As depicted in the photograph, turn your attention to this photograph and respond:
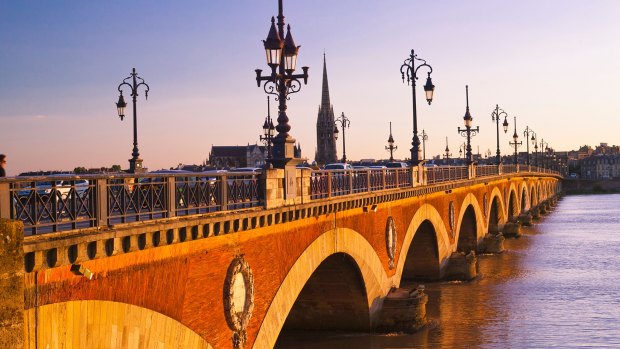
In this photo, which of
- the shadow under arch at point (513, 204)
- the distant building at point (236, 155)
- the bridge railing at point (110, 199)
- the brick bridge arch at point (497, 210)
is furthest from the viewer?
the distant building at point (236, 155)

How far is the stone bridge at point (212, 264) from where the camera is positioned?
8.97m

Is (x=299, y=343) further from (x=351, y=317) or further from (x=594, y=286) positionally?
(x=594, y=286)

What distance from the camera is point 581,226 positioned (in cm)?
7406

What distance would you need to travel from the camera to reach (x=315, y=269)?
75.8ft

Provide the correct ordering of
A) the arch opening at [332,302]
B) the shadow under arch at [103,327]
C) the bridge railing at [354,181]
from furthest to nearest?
the arch opening at [332,302], the bridge railing at [354,181], the shadow under arch at [103,327]

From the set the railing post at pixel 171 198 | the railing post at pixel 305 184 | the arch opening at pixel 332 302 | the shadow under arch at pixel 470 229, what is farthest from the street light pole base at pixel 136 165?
the shadow under arch at pixel 470 229

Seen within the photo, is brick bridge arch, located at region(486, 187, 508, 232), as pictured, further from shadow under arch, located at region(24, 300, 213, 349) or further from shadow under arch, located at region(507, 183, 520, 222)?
shadow under arch, located at region(24, 300, 213, 349)

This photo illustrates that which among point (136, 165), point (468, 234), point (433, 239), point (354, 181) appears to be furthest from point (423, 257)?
point (136, 165)

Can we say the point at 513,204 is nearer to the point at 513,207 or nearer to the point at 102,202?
the point at 513,207

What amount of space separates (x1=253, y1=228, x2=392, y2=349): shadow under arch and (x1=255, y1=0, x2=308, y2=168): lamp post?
8.80 feet

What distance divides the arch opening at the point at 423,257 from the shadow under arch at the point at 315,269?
31.4 feet

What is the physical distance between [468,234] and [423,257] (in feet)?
46.3

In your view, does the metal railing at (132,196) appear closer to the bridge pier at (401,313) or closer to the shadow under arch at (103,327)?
the shadow under arch at (103,327)

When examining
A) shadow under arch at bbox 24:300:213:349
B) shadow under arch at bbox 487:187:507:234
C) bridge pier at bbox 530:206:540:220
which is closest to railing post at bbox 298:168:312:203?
shadow under arch at bbox 24:300:213:349
